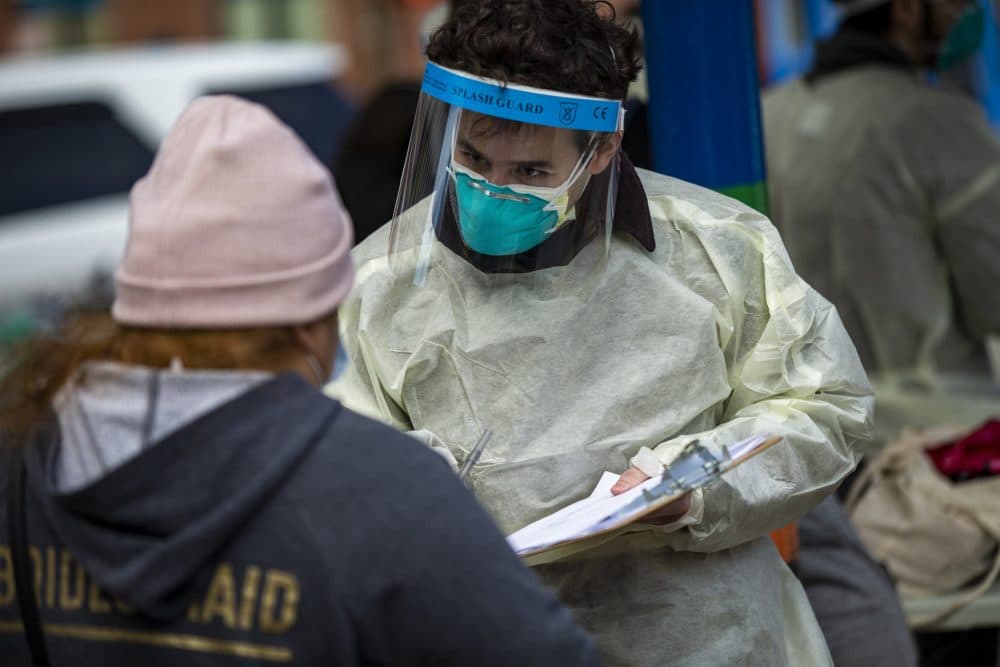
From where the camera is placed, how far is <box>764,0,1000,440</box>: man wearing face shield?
3.86 metres

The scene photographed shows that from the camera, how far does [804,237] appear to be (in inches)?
163

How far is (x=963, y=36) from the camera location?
167 inches

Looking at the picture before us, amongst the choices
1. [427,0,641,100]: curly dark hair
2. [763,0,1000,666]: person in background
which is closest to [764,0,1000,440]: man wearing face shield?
[763,0,1000,666]: person in background

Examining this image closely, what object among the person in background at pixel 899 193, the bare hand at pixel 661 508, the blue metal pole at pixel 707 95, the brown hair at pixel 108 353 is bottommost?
the person in background at pixel 899 193

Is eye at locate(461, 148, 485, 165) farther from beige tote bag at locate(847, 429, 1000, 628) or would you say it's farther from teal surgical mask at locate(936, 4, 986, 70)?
teal surgical mask at locate(936, 4, 986, 70)

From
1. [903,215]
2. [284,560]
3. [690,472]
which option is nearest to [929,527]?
[903,215]

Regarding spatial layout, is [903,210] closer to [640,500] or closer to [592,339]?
[592,339]

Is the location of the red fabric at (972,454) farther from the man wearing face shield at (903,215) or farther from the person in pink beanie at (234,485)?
the person in pink beanie at (234,485)

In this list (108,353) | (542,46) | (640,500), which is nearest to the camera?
(108,353)

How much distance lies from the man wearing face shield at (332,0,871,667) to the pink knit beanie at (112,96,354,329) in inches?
26.7

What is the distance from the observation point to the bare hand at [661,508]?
1966mm

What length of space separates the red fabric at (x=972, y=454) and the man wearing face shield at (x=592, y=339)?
48.5 inches

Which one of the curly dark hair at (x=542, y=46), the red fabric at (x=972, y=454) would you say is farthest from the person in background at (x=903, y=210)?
the curly dark hair at (x=542, y=46)

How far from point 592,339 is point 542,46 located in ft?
1.53
